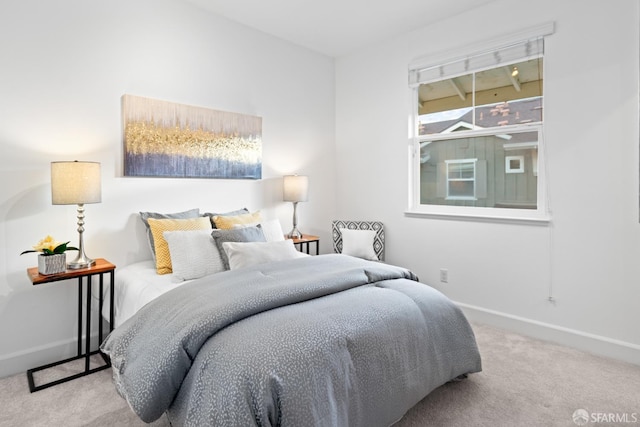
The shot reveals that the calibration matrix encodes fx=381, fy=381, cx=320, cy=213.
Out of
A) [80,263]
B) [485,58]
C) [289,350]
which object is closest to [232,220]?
[80,263]

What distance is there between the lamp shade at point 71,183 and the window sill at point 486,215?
2.78 meters

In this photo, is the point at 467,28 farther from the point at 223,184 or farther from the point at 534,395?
the point at 534,395

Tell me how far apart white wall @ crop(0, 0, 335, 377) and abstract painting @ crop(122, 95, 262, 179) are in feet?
0.27

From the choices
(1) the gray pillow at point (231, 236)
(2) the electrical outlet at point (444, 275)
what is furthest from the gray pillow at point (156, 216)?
(2) the electrical outlet at point (444, 275)

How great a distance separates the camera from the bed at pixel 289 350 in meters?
1.41

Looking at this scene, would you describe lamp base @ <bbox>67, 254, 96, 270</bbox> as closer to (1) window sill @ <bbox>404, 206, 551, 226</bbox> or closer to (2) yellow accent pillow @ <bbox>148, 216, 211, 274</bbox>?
(2) yellow accent pillow @ <bbox>148, 216, 211, 274</bbox>

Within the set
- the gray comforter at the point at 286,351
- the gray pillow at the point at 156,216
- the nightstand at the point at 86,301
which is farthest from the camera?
the gray pillow at the point at 156,216

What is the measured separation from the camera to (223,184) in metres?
3.51

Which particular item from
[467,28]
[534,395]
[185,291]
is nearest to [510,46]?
[467,28]

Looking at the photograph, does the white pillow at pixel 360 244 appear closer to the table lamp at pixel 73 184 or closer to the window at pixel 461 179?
the window at pixel 461 179

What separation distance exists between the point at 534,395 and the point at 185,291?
6.64 ft

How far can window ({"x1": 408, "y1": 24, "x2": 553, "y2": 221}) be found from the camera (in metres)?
3.09

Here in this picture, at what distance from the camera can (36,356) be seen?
99.9 inches

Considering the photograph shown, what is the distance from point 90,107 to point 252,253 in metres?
1.58
